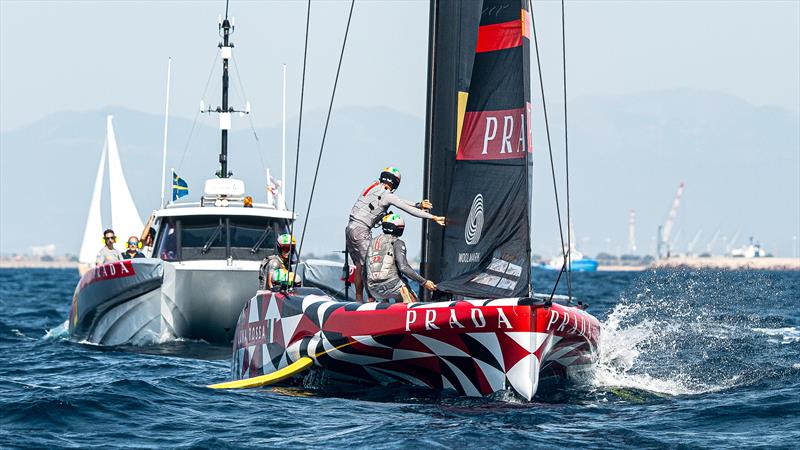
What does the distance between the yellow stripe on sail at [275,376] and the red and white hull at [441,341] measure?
0.09 m

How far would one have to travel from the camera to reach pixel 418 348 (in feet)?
36.1

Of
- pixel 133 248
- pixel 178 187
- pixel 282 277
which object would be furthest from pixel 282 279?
pixel 178 187

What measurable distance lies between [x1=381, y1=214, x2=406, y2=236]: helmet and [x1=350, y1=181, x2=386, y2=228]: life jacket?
80 cm

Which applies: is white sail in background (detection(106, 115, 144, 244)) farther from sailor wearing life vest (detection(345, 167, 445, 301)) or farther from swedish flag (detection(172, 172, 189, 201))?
sailor wearing life vest (detection(345, 167, 445, 301))

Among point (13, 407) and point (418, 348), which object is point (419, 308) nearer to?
point (418, 348)

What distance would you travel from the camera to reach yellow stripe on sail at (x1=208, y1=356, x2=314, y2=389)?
39.0 ft

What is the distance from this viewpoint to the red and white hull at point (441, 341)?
10469 millimetres

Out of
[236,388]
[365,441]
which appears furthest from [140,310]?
[365,441]

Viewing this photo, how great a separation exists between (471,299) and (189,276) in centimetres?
802

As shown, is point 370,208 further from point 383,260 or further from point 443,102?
point 443,102

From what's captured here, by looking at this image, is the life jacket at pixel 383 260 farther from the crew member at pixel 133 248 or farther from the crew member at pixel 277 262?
the crew member at pixel 133 248

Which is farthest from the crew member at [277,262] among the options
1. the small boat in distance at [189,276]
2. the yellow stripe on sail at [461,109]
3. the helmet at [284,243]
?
the small boat in distance at [189,276]

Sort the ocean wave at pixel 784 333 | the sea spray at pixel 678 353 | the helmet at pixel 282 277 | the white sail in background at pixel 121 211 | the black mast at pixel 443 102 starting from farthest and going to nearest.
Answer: the white sail in background at pixel 121 211 → the ocean wave at pixel 784 333 → the helmet at pixel 282 277 → the sea spray at pixel 678 353 → the black mast at pixel 443 102

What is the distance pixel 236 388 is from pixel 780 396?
5.41 m
